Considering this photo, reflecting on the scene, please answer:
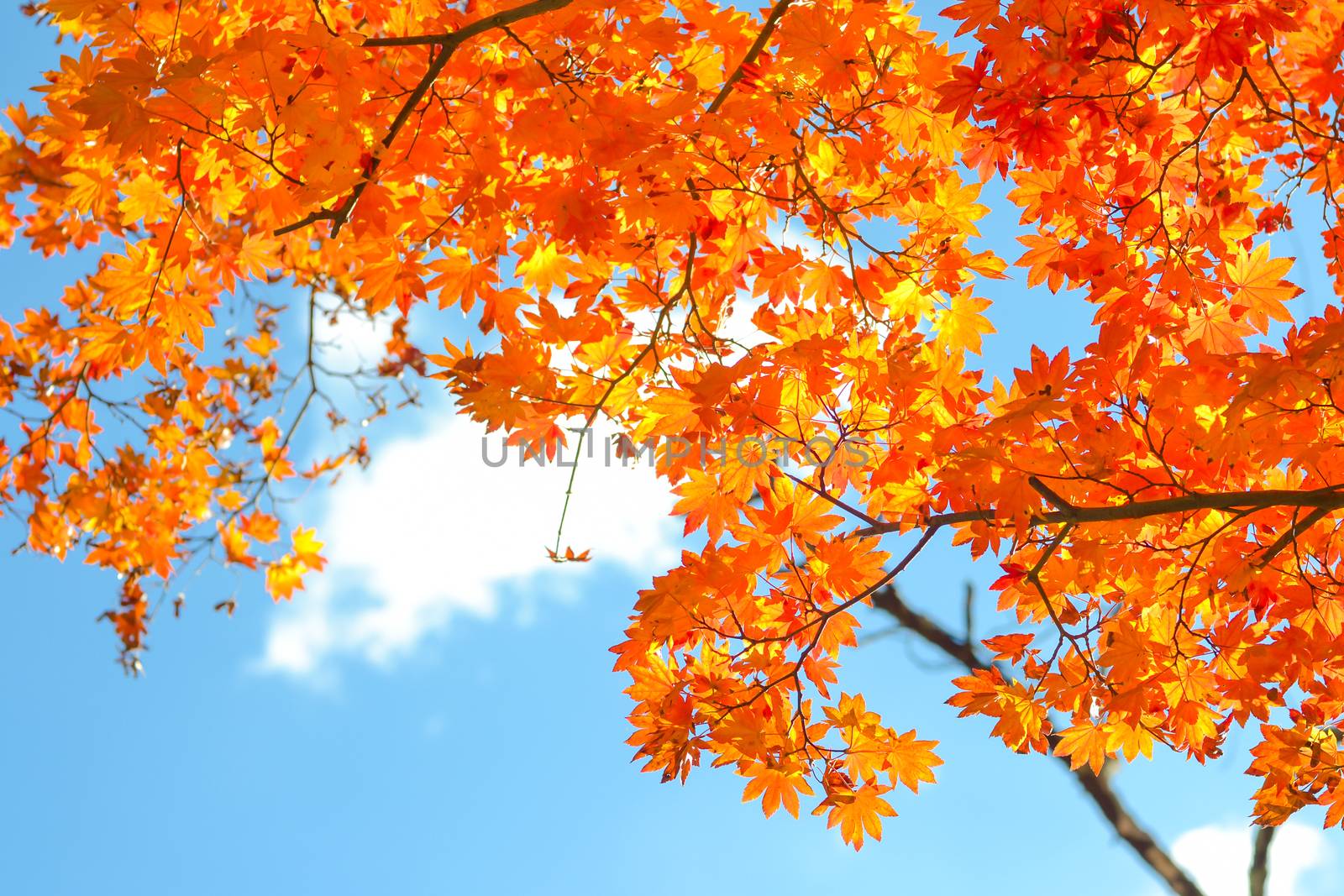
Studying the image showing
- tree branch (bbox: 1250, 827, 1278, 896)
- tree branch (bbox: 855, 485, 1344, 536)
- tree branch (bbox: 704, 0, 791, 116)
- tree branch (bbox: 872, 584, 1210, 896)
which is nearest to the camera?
tree branch (bbox: 855, 485, 1344, 536)

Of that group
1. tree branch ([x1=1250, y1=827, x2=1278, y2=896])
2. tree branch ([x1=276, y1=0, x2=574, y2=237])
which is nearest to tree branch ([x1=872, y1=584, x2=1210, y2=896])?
tree branch ([x1=1250, y1=827, x2=1278, y2=896])

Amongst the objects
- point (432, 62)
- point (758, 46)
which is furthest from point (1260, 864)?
point (432, 62)

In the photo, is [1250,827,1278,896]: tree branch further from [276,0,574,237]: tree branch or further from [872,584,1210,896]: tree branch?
[276,0,574,237]: tree branch

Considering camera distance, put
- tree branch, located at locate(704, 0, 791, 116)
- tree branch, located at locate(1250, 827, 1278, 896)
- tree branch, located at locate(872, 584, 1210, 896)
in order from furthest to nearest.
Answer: tree branch, located at locate(872, 584, 1210, 896) < tree branch, located at locate(1250, 827, 1278, 896) < tree branch, located at locate(704, 0, 791, 116)

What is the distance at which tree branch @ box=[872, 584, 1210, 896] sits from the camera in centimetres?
492

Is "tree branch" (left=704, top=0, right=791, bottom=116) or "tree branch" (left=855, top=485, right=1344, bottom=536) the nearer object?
"tree branch" (left=855, top=485, right=1344, bottom=536)

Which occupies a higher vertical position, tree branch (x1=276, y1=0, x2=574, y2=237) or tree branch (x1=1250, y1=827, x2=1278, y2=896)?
tree branch (x1=276, y1=0, x2=574, y2=237)

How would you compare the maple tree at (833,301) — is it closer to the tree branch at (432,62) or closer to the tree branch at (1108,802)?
the tree branch at (432,62)

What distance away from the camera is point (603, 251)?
2.52 m

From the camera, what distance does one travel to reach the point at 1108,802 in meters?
5.07

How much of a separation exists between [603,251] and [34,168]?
3251 millimetres

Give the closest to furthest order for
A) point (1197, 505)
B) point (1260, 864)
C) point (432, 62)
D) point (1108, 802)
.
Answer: point (1197, 505)
point (432, 62)
point (1260, 864)
point (1108, 802)

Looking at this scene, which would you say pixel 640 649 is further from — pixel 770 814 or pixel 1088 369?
pixel 1088 369

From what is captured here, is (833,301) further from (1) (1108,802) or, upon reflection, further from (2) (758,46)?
(1) (1108,802)
